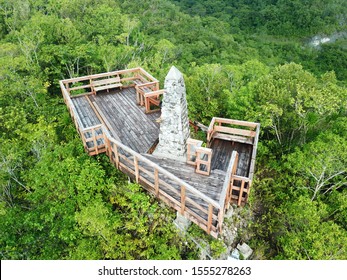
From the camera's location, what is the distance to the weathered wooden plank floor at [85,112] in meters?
11.3

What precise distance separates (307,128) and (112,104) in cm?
920

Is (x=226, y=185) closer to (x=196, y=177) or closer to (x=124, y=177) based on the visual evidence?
(x=196, y=177)

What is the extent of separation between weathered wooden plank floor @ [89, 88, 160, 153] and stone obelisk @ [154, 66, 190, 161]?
3.39 feet

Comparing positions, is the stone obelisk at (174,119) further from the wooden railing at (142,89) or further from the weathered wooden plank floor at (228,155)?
the wooden railing at (142,89)

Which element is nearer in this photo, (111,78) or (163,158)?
(163,158)

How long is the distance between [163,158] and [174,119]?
61.6 inches

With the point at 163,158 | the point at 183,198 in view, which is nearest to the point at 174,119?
the point at 163,158

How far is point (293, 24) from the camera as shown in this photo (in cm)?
7100

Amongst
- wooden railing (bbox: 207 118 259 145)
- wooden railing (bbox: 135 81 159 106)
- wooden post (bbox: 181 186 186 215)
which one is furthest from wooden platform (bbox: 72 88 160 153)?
wooden post (bbox: 181 186 186 215)

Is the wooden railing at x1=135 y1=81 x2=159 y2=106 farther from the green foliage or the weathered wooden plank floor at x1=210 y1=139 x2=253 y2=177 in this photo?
the weathered wooden plank floor at x1=210 y1=139 x2=253 y2=177

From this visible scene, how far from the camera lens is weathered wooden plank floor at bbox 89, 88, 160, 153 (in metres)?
10.3

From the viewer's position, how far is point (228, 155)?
34.7 feet

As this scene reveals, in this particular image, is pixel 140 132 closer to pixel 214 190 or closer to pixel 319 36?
pixel 214 190

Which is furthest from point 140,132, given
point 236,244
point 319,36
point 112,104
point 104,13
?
point 319,36
